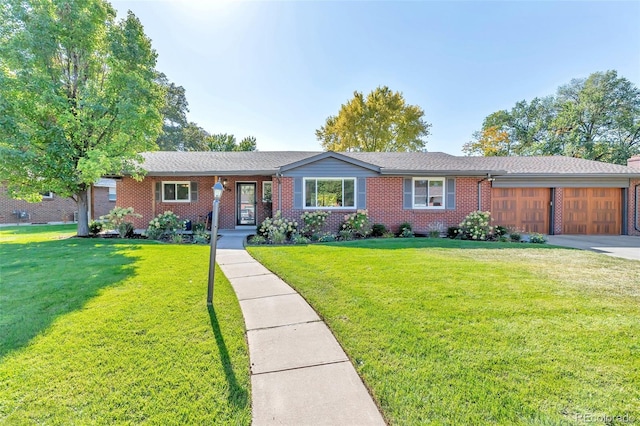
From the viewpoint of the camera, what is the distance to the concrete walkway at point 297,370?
6.70ft

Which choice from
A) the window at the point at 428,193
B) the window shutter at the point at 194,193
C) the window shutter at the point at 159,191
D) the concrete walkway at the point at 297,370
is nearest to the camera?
the concrete walkway at the point at 297,370

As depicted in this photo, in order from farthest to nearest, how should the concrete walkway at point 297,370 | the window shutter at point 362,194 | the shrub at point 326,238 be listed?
the window shutter at point 362,194
the shrub at point 326,238
the concrete walkway at point 297,370

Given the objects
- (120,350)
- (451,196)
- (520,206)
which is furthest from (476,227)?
(120,350)

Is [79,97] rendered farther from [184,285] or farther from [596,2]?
→ [596,2]

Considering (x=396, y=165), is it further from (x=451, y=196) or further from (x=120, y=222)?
(x=120, y=222)

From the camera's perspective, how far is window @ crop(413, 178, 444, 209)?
38.0 ft

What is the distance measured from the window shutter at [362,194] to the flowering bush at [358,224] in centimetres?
45

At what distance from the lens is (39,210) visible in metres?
16.8

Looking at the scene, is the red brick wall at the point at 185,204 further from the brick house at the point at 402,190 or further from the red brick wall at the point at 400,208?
the red brick wall at the point at 400,208

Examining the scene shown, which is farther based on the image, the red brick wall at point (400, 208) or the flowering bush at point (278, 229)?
the red brick wall at point (400, 208)

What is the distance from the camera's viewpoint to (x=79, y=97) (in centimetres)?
959

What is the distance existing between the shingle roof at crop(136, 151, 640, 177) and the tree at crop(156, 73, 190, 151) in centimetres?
2099

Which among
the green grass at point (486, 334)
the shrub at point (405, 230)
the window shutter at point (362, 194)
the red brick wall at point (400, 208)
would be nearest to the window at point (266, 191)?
the red brick wall at point (400, 208)

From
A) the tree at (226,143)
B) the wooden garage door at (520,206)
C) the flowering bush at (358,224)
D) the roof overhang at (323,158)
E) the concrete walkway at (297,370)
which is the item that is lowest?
the concrete walkway at (297,370)
